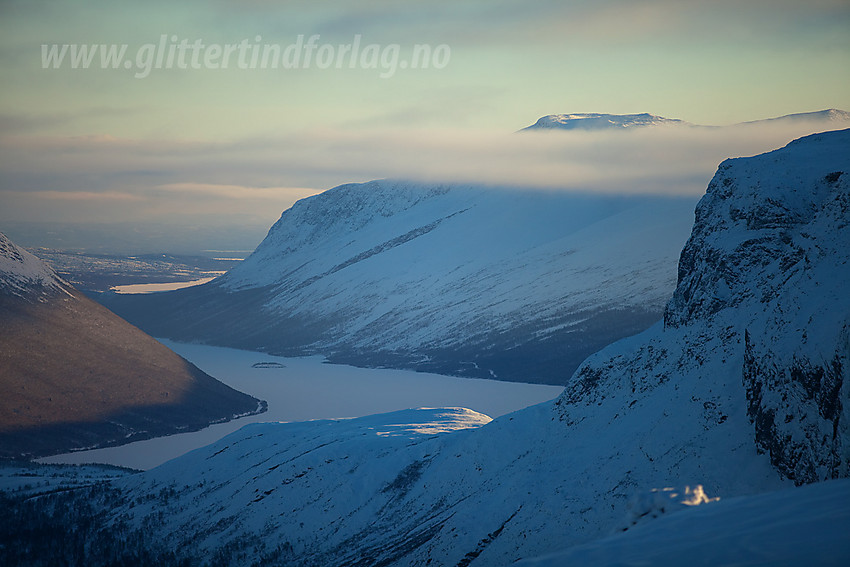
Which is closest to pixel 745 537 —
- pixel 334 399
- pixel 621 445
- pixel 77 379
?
pixel 621 445

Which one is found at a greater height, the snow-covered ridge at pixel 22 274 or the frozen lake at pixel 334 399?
the snow-covered ridge at pixel 22 274

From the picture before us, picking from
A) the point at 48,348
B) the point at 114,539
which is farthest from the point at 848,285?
the point at 48,348

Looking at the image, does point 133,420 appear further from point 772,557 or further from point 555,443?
point 772,557

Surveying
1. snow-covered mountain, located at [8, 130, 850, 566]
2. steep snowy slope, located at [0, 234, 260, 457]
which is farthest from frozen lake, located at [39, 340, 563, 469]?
snow-covered mountain, located at [8, 130, 850, 566]

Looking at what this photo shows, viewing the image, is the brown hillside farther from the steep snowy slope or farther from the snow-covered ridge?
the snow-covered ridge

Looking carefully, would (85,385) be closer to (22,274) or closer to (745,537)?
(22,274)

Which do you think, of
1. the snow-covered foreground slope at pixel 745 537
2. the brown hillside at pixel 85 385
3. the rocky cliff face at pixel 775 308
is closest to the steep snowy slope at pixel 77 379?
the brown hillside at pixel 85 385

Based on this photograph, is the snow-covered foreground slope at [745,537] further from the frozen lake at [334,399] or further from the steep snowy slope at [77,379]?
the steep snowy slope at [77,379]
